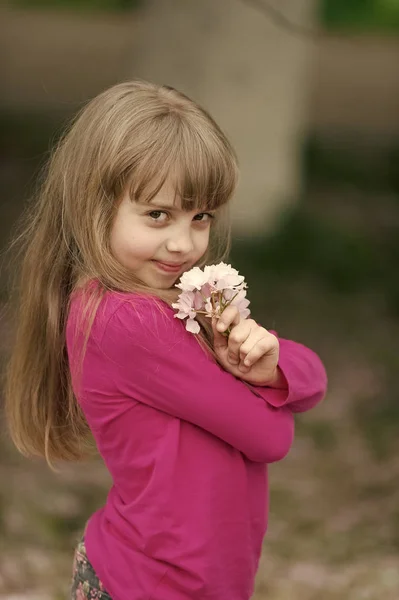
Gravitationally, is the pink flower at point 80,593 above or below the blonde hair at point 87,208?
below

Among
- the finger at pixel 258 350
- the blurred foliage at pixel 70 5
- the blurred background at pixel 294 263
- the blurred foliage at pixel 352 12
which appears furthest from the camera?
the blurred foliage at pixel 70 5

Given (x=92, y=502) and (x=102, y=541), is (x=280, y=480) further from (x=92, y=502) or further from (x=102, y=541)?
(x=102, y=541)

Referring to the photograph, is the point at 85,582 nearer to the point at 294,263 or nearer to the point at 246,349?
the point at 246,349

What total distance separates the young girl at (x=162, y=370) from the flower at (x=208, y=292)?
3 centimetres

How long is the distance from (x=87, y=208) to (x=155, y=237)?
0.18 m

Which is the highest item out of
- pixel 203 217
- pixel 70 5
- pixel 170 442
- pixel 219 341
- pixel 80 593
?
pixel 203 217

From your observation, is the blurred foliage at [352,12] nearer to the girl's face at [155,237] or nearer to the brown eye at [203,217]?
the brown eye at [203,217]

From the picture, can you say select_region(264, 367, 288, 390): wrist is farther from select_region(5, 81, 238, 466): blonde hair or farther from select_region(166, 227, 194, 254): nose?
select_region(166, 227, 194, 254): nose

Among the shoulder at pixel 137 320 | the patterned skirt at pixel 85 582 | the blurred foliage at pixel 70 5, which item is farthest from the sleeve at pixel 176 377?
the blurred foliage at pixel 70 5

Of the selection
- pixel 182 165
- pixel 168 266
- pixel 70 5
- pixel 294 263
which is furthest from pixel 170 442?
pixel 70 5

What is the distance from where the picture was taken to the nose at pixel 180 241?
7.50ft

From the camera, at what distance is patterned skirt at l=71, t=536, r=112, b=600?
7.80 ft

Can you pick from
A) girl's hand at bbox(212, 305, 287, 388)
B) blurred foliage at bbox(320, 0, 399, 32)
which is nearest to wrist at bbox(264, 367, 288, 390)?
girl's hand at bbox(212, 305, 287, 388)

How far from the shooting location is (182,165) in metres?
2.25
